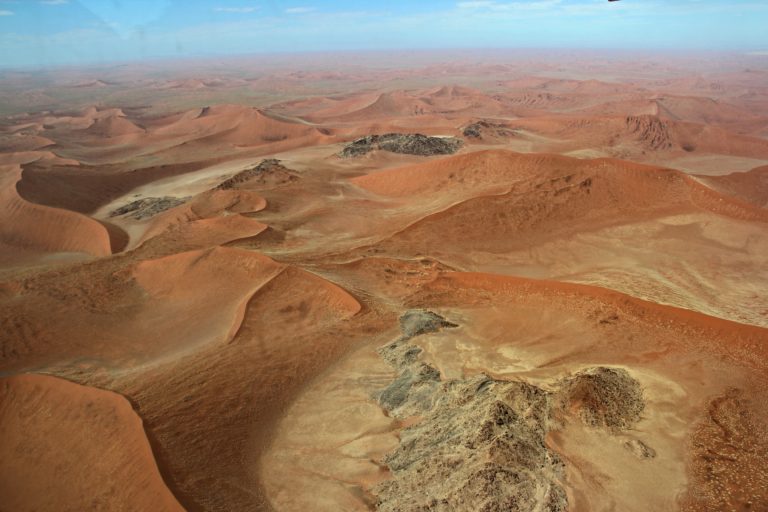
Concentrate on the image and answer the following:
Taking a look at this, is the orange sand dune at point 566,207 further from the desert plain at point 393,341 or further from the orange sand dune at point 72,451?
the orange sand dune at point 72,451

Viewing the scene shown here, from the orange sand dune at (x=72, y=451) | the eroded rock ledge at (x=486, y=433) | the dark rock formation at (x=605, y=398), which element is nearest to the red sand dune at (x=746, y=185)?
the dark rock formation at (x=605, y=398)

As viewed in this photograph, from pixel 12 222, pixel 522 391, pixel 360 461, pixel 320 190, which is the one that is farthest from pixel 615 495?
pixel 12 222

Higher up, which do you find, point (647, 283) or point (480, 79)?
point (480, 79)

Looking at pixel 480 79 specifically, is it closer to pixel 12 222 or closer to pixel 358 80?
pixel 358 80

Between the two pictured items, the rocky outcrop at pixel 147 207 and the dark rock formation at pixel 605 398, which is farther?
the rocky outcrop at pixel 147 207

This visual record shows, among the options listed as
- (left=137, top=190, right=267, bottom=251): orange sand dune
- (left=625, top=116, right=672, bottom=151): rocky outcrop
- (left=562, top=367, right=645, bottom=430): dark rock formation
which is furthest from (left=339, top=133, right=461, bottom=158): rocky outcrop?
(left=562, top=367, right=645, bottom=430): dark rock formation

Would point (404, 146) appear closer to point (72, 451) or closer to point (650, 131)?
point (650, 131)

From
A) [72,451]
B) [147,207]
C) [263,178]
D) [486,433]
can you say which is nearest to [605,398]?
[486,433]
